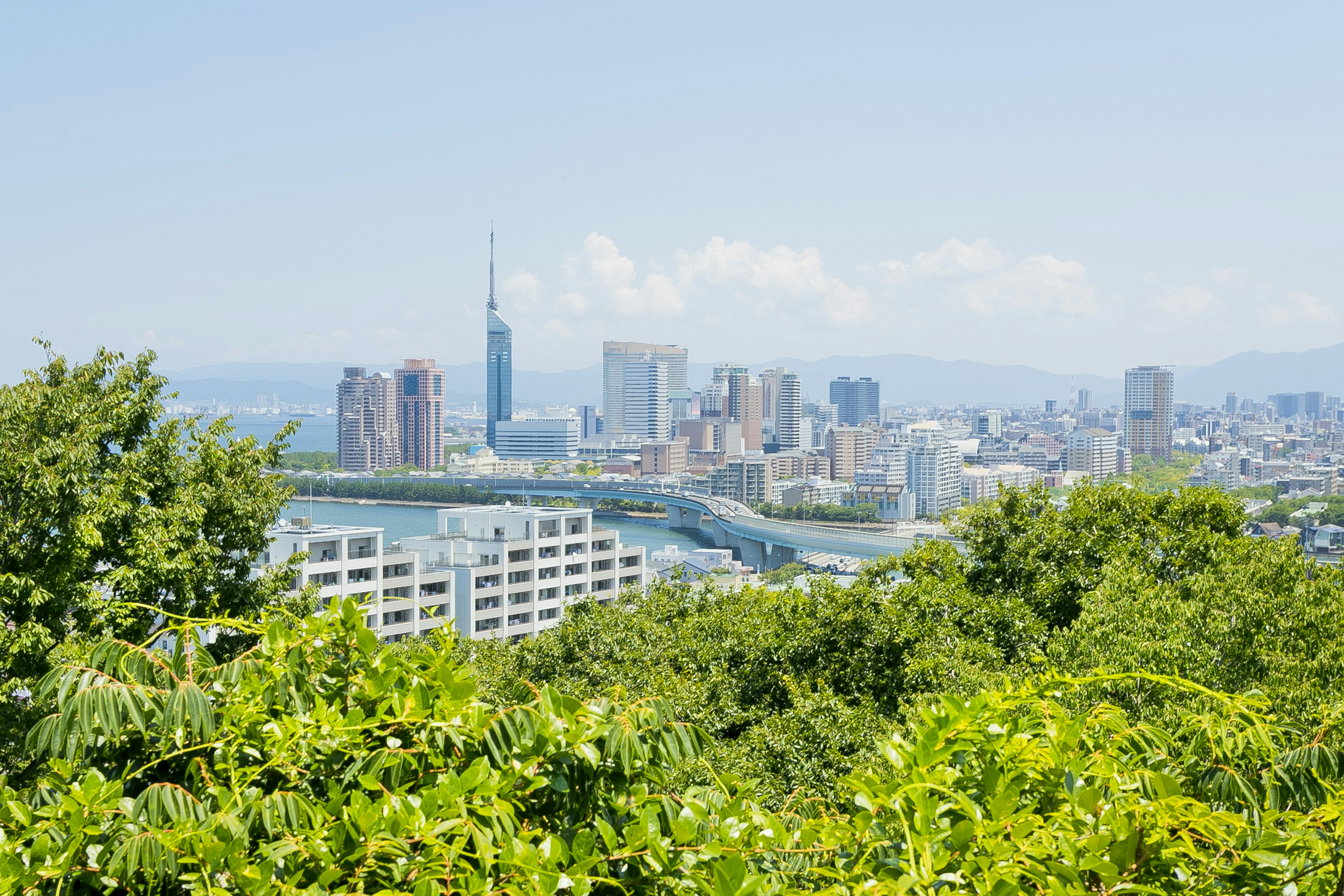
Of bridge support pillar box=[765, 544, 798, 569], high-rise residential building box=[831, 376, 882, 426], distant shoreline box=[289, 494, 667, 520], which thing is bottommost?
bridge support pillar box=[765, 544, 798, 569]

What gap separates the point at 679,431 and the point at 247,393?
109263 mm

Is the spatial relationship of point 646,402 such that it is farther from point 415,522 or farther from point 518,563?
point 518,563

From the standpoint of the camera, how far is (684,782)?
3.29m

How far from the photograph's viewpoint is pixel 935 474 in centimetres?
7512

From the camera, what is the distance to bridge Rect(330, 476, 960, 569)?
38.3 metres

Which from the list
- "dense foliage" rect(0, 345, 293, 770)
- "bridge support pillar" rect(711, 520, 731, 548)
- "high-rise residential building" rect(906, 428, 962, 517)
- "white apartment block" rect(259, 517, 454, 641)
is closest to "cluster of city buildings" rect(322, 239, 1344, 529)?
"high-rise residential building" rect(906, 428, 962, 517)

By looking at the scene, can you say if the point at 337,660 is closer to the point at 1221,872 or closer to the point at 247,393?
A: the point at 1221,872

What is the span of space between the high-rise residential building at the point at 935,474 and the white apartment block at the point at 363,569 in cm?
5664

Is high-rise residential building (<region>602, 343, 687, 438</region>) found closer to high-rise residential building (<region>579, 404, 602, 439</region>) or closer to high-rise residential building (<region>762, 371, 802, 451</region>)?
high-rise residential building (<region>579, 404, 602, 439</region>)

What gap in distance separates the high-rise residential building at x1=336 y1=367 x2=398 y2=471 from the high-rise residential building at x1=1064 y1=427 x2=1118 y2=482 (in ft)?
190

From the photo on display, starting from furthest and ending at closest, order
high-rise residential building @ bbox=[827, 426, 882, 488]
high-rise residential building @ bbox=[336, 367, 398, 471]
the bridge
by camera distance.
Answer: high-rise residential building @ bbox=[827, 426, 882, 488] → high-rise residential building @ bbox=[336, 367, 398, 471] → the bridge

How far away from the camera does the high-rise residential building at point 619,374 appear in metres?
120

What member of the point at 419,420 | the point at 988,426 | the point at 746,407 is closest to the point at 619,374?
the point at 746,407

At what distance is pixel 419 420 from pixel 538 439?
11783mm
